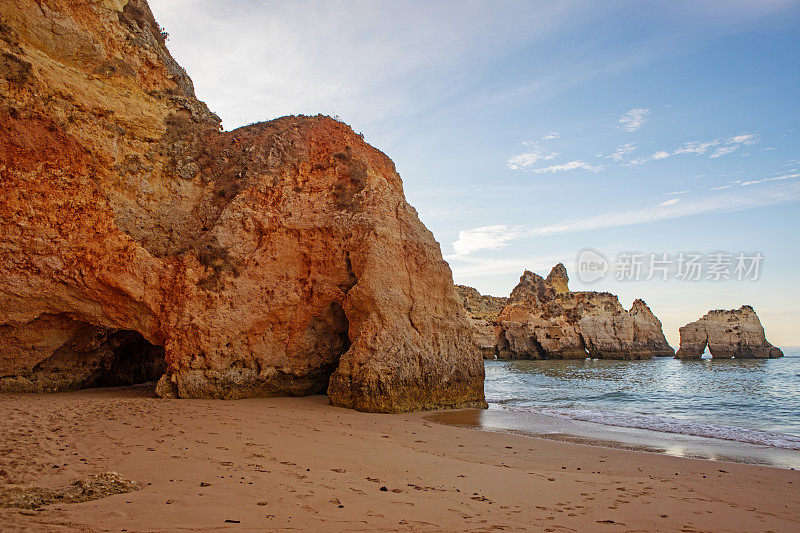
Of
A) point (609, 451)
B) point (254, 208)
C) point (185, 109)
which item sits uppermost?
point (185, 109)

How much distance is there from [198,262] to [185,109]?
4.66 meters

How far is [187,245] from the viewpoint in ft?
34.1

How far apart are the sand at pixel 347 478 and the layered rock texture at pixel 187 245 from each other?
2467 mm

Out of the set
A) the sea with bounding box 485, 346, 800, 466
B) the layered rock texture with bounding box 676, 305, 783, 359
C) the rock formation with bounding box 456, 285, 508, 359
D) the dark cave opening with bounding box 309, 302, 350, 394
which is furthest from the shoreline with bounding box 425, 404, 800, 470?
the layered rock texture with bounding box 676, 305, 783, 359

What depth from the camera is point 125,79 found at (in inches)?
437

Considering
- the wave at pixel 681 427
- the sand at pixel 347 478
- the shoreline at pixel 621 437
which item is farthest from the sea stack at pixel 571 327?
the sand at pixel 347 478

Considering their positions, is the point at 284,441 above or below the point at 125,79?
below

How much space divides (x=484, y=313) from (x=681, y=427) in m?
54.1

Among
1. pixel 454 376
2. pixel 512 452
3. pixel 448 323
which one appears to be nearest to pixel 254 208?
pixel 448 323

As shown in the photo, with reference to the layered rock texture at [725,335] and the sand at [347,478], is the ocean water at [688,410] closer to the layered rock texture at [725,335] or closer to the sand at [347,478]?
the sand at [347,478]

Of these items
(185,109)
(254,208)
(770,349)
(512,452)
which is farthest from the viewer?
(770,349)

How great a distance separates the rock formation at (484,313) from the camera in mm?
55750

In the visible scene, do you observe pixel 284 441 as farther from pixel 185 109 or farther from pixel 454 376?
pixel 185 109

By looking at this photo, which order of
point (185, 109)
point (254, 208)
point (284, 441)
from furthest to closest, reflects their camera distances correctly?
point (185, 109) < point (254, 208) < point (284, 441)
